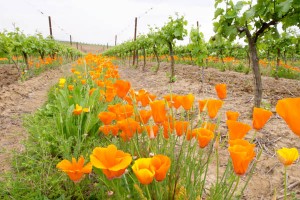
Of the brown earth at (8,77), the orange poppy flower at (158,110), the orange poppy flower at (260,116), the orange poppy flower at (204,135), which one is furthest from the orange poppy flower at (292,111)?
the brown earth at (8,77)

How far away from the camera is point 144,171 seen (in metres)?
0.84

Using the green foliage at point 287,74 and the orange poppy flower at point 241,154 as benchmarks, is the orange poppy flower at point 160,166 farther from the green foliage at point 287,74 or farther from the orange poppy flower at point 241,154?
the green foliage at point 287,74

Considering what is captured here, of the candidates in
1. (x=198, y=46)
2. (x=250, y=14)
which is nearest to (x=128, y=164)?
(x=250, y=14)

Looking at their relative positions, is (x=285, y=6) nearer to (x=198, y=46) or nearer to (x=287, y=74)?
(x=198, y=46)

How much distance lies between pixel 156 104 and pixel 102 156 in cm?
37

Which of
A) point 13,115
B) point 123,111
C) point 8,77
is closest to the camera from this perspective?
point 123,111

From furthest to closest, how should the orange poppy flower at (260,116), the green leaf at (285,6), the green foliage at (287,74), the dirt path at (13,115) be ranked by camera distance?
the green foliage at (287,74), the green leaf at (285,6), the dirt path at (13,115), the orange poppy flower at (260,116)

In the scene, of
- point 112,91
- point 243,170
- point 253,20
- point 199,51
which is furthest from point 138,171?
point 199,51

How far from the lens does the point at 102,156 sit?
3.11ft

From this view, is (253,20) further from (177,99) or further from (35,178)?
(35,178)

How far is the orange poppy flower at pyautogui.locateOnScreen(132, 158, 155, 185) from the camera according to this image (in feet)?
2.75

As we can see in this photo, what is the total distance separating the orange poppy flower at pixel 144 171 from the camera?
84 cm

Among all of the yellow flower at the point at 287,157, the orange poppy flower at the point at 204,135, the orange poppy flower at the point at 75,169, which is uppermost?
the yellow flower at the point at 287,157

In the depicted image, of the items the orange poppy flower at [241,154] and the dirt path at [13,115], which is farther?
the dirt path at [13,115]
